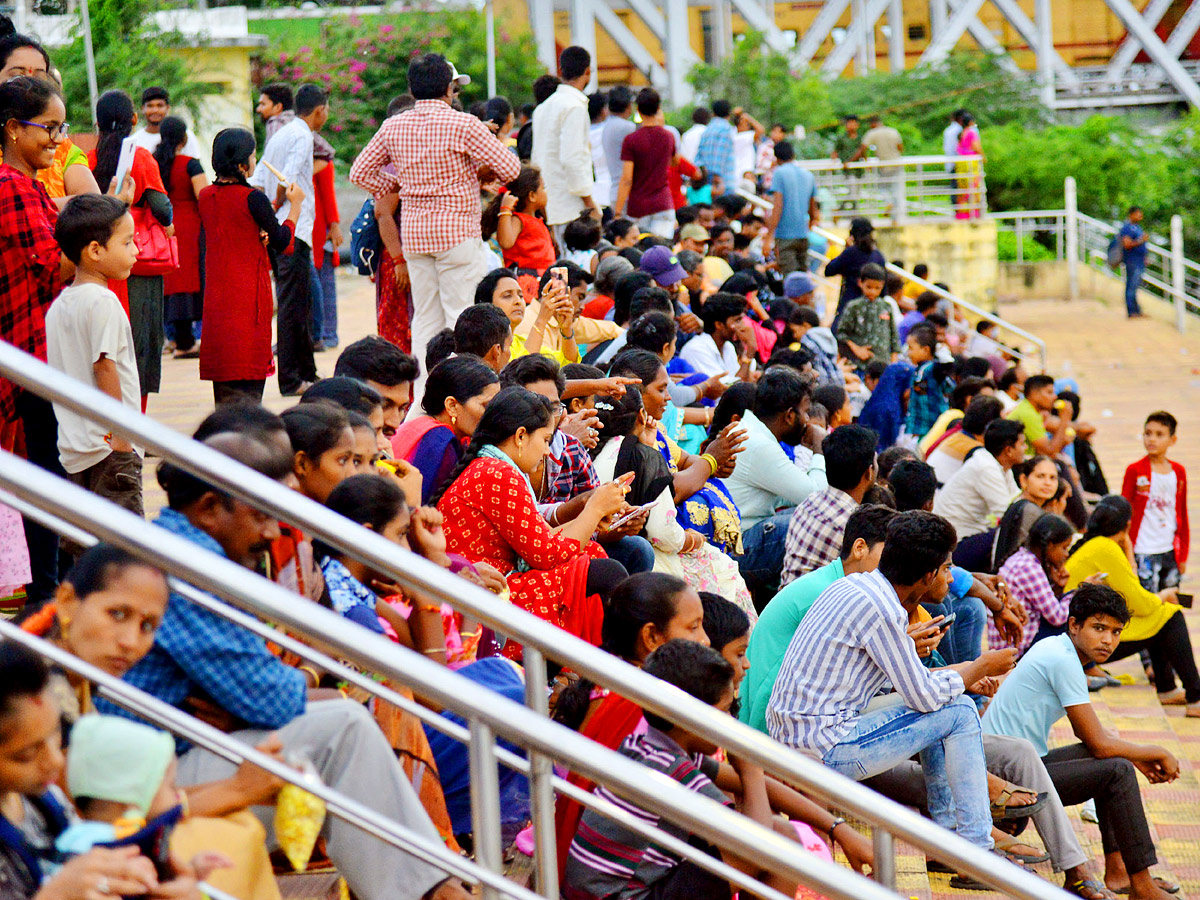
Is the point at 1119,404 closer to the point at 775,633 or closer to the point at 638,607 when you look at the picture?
the point at 775,633

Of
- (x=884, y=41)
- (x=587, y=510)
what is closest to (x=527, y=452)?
(x=587, y=510)

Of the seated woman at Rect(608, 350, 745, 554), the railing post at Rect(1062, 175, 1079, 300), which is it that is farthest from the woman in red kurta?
the railing post at Rect(1062, 175, 1079, 300)

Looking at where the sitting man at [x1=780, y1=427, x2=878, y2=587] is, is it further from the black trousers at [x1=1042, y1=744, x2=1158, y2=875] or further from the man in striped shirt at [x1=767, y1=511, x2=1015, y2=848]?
the black trousers at [x1=1042, y1=744, x2=1158, y2=875]

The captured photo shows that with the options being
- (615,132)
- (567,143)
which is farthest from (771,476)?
(615,132)

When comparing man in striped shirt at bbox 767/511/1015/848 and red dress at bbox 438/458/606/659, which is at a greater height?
red dress at bbox 438/458/606/659

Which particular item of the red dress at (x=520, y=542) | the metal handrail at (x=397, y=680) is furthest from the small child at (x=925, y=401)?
the metal handrail at (x=397, y=680)

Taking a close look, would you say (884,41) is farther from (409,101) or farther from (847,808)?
(847,808)

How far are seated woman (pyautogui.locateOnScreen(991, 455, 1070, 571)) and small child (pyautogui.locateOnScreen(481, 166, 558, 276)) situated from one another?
295 centimetres

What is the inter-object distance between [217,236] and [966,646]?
12.8 feet

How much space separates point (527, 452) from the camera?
4.40m

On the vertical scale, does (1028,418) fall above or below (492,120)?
below

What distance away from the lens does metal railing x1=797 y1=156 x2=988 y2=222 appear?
2011cm

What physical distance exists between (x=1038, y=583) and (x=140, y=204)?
467 cm

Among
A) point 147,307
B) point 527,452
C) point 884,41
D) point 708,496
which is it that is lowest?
point 708,496
